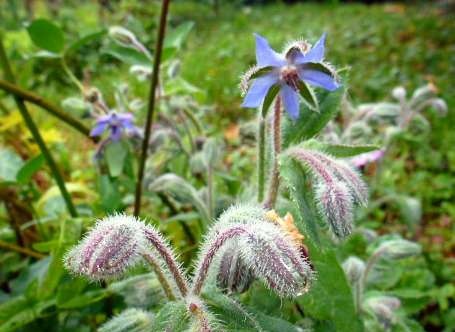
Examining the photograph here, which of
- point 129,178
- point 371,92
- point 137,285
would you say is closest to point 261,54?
point 137,285

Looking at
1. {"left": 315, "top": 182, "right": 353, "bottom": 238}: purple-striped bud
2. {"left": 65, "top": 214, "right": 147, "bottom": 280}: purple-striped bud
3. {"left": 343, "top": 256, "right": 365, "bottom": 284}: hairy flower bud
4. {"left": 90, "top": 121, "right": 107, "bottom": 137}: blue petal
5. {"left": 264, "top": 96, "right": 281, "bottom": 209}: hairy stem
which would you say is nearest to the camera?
{"left": 65, "top": 214, "right": 147, "bottom": 280}: purple-striped bud

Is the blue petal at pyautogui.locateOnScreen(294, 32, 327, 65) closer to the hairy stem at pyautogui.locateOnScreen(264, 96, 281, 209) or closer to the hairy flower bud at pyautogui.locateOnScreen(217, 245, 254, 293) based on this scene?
the hairy stem at pyautogui.locateOnScreen(264, 96, 281, 209)

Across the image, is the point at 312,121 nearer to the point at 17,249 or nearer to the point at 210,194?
the point at 210,194

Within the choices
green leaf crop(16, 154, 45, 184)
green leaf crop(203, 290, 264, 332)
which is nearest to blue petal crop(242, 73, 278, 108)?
green leaf crop(203, 290, 264, 332)

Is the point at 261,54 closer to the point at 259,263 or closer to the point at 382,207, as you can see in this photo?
the point at 259,263

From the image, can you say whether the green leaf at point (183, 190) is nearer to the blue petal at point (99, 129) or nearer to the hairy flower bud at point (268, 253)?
Answer: the blue petal at point (99, 129)

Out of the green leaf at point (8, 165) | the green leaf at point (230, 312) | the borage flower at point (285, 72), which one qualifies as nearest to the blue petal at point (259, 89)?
the borage flower at point (285, 72)
